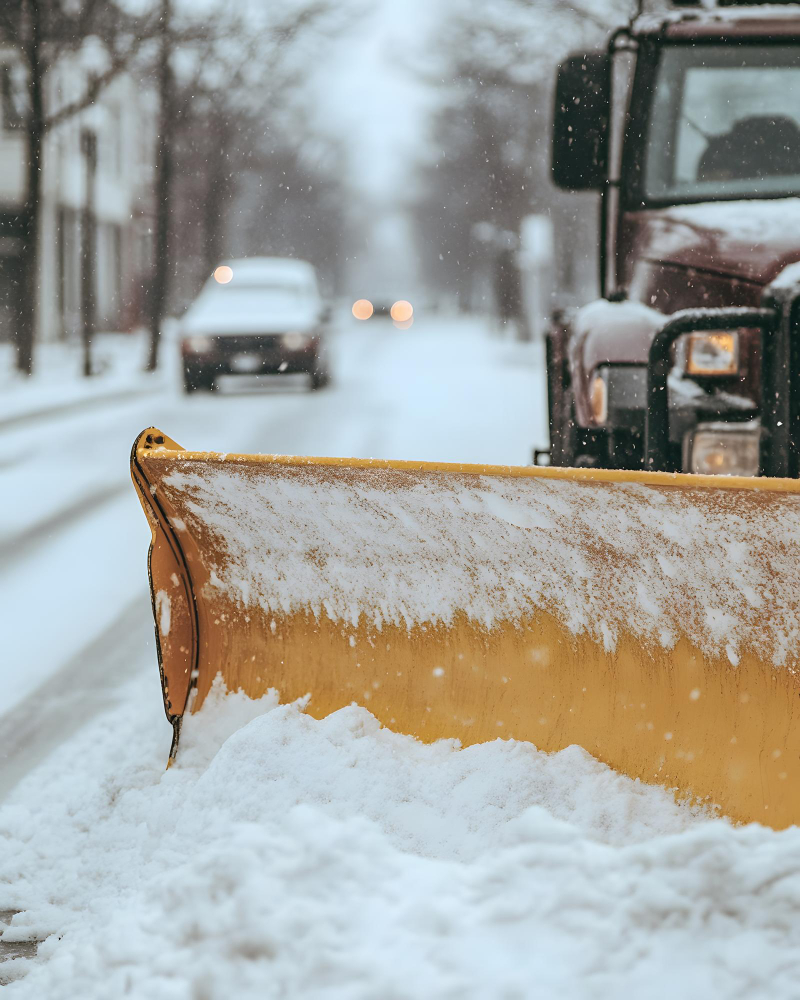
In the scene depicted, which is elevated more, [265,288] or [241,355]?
[265,288]

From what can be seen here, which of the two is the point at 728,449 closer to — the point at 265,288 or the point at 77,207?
the point at 265,288

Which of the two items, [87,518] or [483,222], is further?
[483,222]

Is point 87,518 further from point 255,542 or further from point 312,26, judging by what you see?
point 312,26

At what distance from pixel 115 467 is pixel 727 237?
6.80m

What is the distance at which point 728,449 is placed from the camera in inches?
164

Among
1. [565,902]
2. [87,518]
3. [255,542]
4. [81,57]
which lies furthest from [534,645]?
[81,57]

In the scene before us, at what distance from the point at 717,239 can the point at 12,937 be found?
3.40m

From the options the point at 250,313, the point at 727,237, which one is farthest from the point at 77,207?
the point at 727,237

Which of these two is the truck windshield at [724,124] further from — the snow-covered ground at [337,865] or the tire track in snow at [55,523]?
the tire track in snow at [55,523]

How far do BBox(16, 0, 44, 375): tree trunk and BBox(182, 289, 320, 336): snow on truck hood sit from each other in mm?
2644

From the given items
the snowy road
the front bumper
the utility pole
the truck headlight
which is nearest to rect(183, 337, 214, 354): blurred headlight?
the front bumper

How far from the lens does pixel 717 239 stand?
4.88m

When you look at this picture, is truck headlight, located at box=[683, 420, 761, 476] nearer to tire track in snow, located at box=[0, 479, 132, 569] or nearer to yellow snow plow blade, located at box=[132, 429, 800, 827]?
yellow snow plow blade, located at box=[132, 429, 800, 827]

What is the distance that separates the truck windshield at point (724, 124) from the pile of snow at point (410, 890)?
10.1ft
